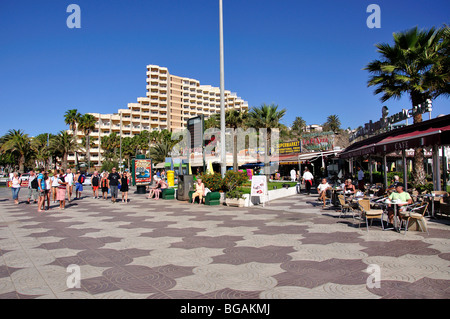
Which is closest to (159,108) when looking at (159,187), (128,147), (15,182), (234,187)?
(128,147)

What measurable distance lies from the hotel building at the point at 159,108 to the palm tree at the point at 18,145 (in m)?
27.6

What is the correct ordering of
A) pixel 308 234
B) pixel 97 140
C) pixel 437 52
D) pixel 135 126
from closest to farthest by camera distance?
pixel 308 234 → pixel 437 52 → pixel 97 140 → pixel 135 126

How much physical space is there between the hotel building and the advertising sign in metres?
65.5

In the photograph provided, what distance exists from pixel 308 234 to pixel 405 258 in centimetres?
248

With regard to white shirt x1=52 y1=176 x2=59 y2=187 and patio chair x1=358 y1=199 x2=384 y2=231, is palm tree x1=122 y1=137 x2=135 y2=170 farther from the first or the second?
patio chair x1=358 y1=199 x2=384 y2=231

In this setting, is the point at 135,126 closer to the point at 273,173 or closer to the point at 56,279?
the point at 273,173

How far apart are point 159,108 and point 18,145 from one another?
54104 millimetres

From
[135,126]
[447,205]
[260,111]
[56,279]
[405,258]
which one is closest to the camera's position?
[56,279]

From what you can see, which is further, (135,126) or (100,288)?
(135,126)

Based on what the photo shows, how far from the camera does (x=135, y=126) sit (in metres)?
96.5

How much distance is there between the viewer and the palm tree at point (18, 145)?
166ft

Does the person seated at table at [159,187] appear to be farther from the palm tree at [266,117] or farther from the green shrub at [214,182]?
the palm tree at [266,117]
